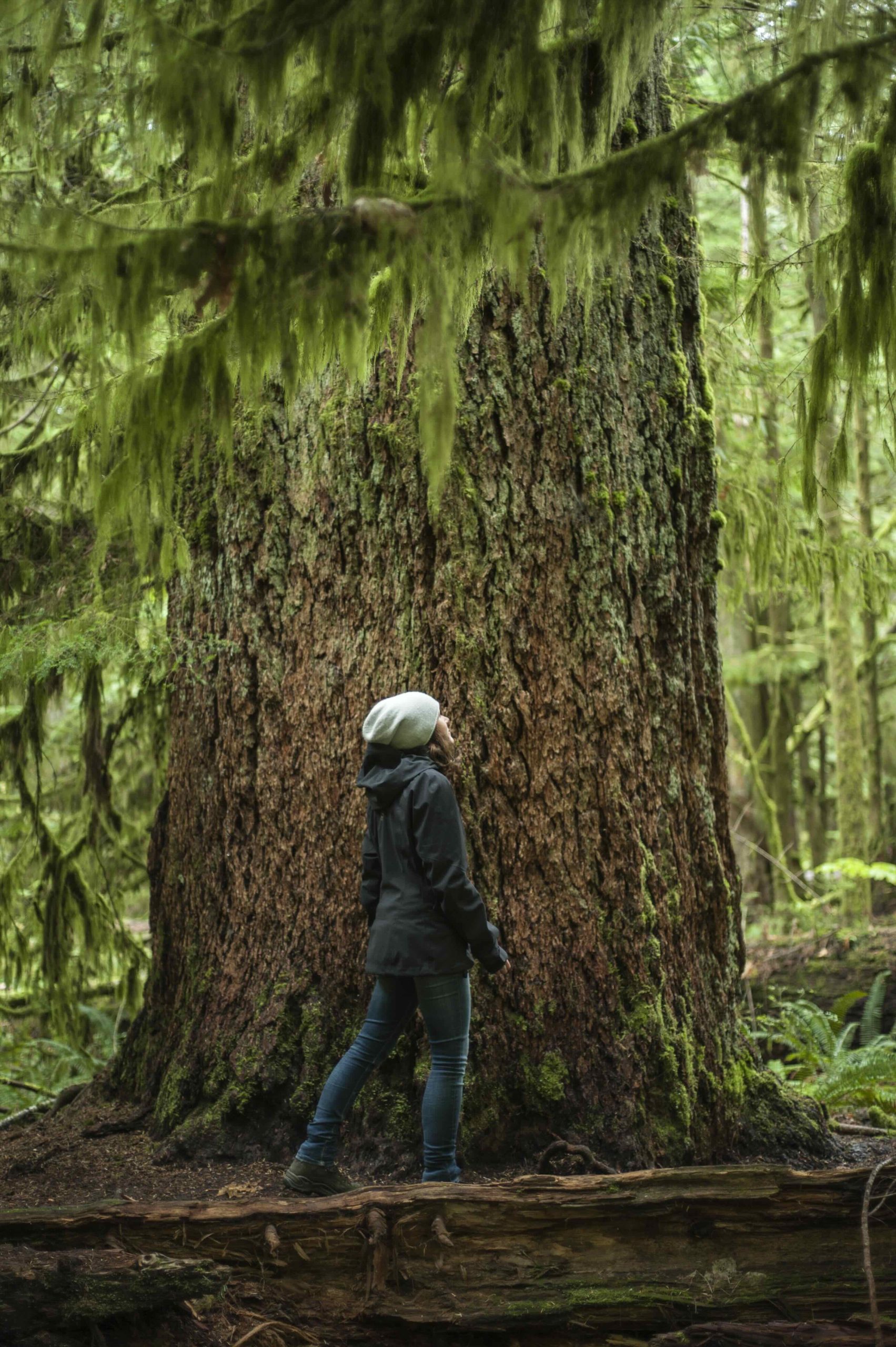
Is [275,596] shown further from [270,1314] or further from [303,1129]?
[270,1314]

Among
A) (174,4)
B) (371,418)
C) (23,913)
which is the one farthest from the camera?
(23,913)

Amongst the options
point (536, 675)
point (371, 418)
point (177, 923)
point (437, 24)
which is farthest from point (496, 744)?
point (437, 24)

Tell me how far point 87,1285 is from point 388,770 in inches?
80.3

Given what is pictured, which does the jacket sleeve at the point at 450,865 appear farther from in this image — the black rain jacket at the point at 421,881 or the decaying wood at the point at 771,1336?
the decaying wood at the point at 771,1336

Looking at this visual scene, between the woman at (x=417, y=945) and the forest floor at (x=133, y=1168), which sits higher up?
the woman at (x=417, y=945)

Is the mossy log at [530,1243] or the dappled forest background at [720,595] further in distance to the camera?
the dappled forest background at [720,595]

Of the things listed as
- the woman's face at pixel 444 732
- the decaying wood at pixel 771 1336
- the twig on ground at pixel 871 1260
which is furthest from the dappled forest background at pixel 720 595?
the decaying wood at pixel 771 1336

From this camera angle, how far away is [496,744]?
4.82 meters

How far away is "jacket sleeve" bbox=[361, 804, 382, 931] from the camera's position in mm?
4527

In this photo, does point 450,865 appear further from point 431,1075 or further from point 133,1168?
point 133,1168

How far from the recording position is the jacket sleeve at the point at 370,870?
4527mm

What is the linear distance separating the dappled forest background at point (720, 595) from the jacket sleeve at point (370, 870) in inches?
24.9

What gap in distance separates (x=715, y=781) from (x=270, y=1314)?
3054mm

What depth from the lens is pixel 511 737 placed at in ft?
15.8
